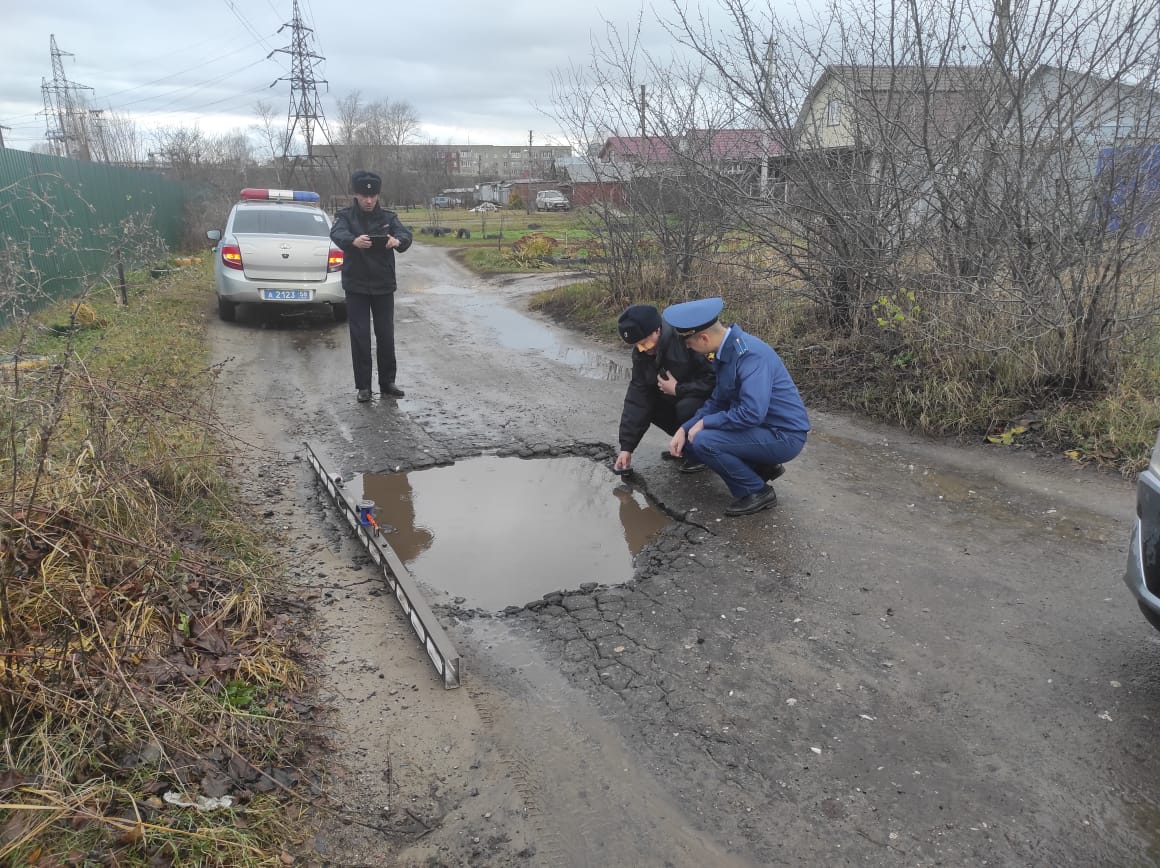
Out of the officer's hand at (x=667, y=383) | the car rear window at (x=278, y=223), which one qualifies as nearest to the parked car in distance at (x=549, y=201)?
the car rear window at (x=278, y=223)

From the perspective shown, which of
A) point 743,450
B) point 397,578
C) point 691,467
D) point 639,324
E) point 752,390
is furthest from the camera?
point 691,467

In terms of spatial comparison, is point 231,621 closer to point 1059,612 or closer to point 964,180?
point 1059,612

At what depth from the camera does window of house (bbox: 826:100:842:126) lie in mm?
7141

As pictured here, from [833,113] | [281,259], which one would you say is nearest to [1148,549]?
[833,113]

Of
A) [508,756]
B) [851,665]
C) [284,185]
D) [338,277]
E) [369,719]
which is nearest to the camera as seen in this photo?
[508,756]

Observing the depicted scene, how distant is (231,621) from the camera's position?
3.24m

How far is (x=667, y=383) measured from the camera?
16.1 feet

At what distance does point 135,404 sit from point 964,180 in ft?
19.8

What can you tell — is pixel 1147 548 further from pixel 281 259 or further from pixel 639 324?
pixel 281 259

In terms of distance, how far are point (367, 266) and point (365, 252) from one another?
0.12 meters

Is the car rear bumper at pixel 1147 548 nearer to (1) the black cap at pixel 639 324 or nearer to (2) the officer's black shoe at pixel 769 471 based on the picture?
(2) the officer's black shoe at pixel 769 471

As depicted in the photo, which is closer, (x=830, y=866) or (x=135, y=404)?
(x=830, y=866)

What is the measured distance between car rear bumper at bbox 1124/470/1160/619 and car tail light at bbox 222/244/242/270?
32.4 ft

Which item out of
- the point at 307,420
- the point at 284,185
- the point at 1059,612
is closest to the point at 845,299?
the point at 1059,612
